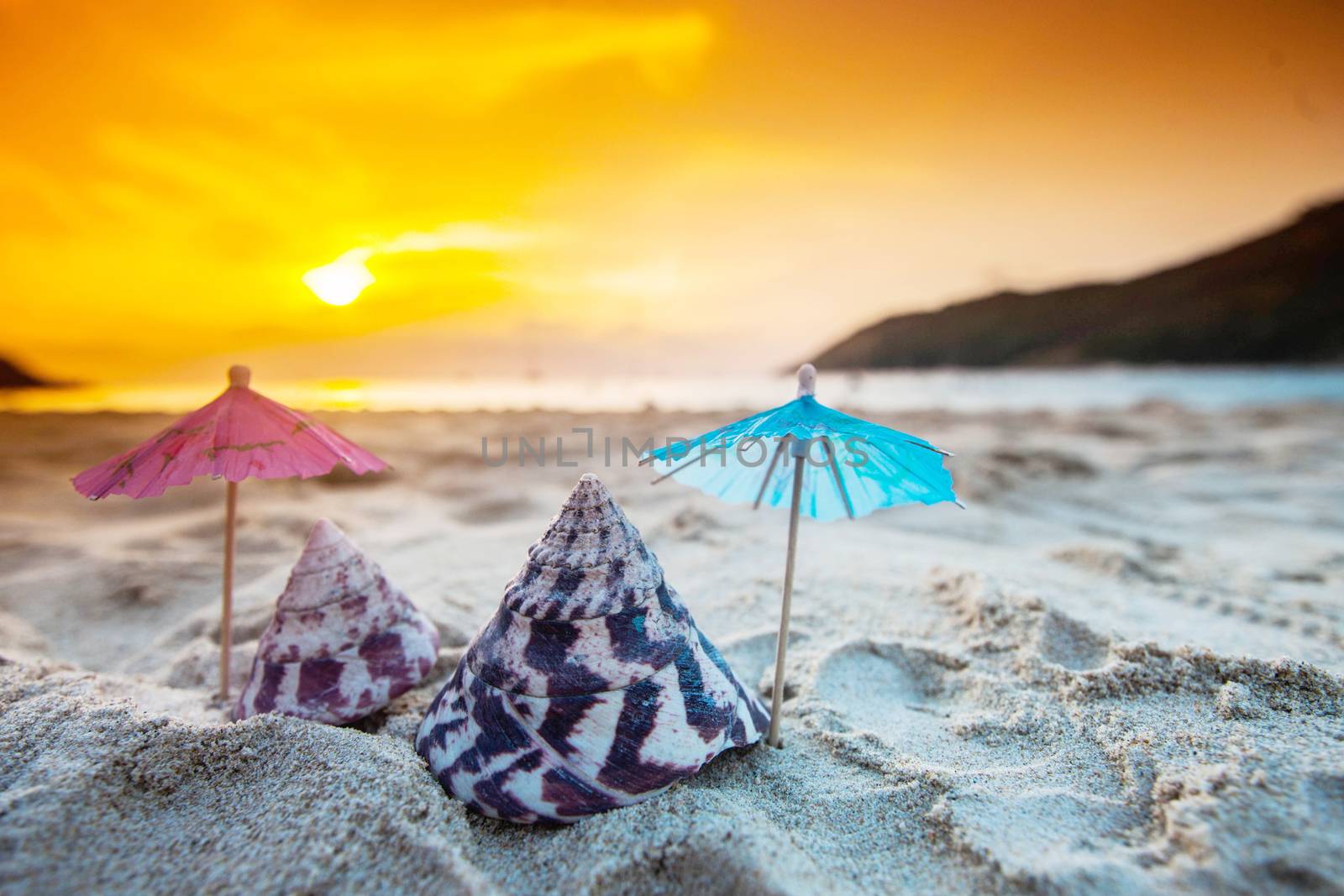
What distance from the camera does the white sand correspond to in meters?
1.25

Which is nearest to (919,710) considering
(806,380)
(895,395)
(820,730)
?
(820,730)

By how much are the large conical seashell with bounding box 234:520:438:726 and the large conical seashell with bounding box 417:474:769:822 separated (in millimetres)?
409

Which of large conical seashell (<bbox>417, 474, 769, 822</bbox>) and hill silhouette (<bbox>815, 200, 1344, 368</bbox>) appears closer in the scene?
large conical seashell (<bbox>417, 474, 769, 822</bbox>)

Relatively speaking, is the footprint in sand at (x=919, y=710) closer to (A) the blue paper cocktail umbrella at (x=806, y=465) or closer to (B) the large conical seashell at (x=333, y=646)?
(A) the blue paper cocktail umbrella at (x=806, y=465)

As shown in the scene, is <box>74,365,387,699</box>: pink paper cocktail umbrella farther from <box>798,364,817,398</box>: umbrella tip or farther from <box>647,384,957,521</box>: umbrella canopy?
<box>798,364,817,398</box>: umbrella tip

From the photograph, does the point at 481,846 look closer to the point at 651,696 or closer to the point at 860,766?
the point at 651,696

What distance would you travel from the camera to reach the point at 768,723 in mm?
1808

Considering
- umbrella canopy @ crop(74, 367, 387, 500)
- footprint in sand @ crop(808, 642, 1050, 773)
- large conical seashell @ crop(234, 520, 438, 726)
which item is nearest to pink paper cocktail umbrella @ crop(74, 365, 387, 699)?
umbrella canopy @ crop(74, 367, 387, 500)

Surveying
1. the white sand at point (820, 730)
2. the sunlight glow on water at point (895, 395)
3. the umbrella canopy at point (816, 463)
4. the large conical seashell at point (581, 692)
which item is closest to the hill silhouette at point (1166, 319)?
the sunlight glow on water at point (895, 395)

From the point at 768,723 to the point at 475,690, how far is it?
0.82 m

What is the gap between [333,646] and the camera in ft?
6.23

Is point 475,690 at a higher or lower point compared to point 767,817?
higher

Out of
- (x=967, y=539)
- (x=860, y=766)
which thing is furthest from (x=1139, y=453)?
(x=860, y=766)

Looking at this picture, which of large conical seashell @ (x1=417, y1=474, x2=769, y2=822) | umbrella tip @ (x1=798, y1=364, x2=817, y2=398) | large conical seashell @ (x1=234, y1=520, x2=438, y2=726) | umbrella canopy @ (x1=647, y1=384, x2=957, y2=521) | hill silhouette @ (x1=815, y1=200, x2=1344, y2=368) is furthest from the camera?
hill silhouette @ (x1=815, y1=200, x2=1344, y2=368)
